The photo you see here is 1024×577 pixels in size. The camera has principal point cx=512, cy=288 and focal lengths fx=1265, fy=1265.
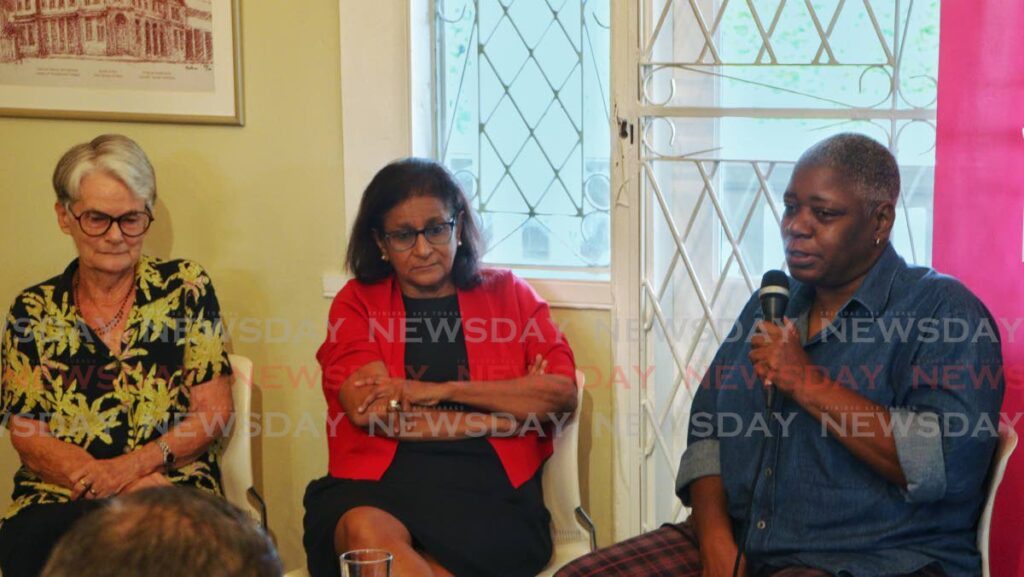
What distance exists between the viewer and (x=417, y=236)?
118 inches

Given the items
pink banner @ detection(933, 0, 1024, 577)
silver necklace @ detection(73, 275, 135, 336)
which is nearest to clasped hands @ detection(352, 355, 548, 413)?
silver necklace @ detection(73, 275, 135, 336)

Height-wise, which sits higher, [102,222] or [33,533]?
[102,222]

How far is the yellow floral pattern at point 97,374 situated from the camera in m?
3.01

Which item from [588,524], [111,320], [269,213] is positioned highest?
[269,213]

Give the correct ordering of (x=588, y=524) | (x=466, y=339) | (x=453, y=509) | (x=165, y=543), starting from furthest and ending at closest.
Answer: (x=466, y=339)
(x=588, y=524)
(x=453, y=509)
(x=165, y=543)

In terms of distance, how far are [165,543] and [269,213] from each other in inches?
105

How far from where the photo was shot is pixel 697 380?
3260 mm

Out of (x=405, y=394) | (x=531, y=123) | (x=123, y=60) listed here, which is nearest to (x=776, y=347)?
(x=405, y=394)

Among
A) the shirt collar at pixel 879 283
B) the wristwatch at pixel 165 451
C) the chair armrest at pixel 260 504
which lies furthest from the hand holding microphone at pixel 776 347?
the wristwatch at pixel 165 451

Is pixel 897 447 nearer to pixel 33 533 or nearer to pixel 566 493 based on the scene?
pixel 566 493

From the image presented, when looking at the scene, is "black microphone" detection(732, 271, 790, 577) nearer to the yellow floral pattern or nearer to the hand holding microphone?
the hand holding microphone

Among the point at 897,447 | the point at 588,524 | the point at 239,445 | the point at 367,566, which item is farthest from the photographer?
the point at 239,445

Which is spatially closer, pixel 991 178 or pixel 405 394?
pixel 991 178

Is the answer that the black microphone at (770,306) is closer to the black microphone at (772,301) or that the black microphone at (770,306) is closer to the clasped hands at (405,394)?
the black microphone at (772,301)
